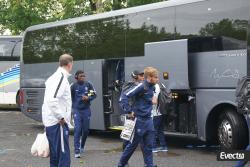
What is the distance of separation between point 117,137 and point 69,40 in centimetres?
322

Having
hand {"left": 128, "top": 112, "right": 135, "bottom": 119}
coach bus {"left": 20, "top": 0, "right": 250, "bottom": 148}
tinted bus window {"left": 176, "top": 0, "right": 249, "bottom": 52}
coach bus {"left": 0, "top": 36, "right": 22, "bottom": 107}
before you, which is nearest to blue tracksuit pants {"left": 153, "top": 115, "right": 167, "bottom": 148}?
coach bus {"left": 20, "top": 0, "right": 250, "bottom": 148}

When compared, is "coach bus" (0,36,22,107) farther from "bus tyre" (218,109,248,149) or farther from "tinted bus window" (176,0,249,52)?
"bus tyre" (218,109,248,149)

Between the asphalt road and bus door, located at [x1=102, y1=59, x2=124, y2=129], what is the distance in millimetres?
534

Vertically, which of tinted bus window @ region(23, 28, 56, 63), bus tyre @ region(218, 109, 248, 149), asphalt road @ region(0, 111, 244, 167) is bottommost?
asphalt road @ region(0, 111, 244, 167)

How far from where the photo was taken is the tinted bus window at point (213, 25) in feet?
38.4

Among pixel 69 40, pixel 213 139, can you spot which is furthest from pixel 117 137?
pixel 213 139

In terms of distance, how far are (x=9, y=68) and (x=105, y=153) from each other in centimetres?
1444

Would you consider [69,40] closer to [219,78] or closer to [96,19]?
[96,19]

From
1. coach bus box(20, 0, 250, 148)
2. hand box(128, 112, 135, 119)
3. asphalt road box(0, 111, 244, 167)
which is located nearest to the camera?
hand box(128, 112, 135, 119)

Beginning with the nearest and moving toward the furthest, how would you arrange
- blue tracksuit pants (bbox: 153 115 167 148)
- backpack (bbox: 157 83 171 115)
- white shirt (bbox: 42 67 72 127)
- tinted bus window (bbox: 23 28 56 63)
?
white shirt (bbox: 42 67 72 127) → backpack (bbox: 157 83 171 115) → blue tracksuit pants (bbox: 153 115 167 148) → tinted bus window (bbox: 23 28 56 63)

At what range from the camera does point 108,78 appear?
15734 millimetres

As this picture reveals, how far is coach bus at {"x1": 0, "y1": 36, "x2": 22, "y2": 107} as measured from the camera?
85.8ft

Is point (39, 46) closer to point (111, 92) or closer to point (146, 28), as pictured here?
point (111, 92)

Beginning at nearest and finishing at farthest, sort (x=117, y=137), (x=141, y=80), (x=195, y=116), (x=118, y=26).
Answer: (x=141, y=80) → (x=195, y=116) → (x=118, y=26) → (x=117, y=137)
